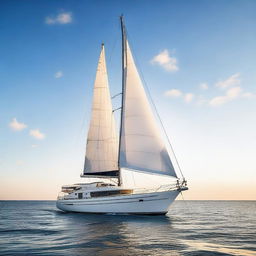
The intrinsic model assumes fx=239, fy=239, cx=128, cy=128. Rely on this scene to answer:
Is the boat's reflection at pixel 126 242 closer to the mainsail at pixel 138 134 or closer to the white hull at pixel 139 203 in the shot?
→ the white hull at pixel 139 203

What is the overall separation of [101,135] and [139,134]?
7.79m

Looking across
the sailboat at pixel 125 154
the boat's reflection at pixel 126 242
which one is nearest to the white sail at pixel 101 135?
the sailboat at pixel 125 154

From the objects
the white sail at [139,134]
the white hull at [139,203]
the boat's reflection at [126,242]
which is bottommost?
the boat's reflection at [126,242]

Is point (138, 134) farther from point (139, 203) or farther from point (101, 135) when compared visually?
point (101, 135)

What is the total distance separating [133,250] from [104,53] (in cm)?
2715

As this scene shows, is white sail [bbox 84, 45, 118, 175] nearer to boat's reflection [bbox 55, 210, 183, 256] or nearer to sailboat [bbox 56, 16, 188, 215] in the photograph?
sailboat [bbox 56, 16, 188, 215]

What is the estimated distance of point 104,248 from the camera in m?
12.1

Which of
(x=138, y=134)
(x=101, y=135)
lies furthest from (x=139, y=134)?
(x=101, y=135)

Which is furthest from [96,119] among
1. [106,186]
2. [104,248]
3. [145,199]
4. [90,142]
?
[104,248]

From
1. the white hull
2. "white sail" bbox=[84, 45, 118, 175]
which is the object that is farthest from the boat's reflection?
"white sail" bbox=[84, 45, 118, 175]

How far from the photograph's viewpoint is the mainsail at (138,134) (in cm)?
2361

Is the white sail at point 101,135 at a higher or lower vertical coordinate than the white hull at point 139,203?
higher

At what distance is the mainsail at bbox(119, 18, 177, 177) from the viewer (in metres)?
23.6

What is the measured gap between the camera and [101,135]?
3094 centimetres
